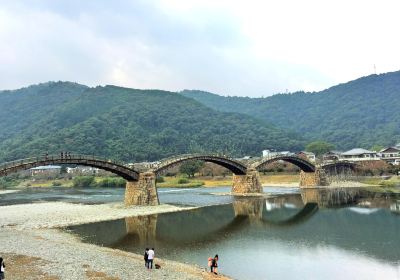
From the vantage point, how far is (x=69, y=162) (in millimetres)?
42344

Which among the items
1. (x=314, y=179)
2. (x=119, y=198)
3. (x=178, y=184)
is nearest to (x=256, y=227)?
(x=119, y=198)

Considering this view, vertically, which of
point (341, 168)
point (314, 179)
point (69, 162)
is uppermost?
point (341, 168)

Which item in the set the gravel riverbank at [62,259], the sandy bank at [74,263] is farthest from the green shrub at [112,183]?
the sandy bank at [74,263]

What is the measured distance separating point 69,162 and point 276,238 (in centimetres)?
2414

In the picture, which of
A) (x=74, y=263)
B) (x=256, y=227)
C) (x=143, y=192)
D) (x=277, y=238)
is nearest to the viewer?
(x=74, y=263)

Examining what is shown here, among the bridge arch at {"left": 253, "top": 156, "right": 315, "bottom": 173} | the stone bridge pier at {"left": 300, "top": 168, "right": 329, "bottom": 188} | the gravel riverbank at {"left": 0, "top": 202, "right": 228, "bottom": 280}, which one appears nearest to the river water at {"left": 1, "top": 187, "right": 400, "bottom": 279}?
the gravel riverbank at {"left": 0, "top": 202, "right": 228, "bottom": 280}

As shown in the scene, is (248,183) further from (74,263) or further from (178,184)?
(74,263)

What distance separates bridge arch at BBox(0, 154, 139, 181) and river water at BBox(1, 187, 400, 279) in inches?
335

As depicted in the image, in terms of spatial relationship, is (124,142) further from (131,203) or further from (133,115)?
(131,203)

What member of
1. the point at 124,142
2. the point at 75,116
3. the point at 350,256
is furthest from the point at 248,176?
the point at 75,116

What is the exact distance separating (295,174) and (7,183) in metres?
78.9

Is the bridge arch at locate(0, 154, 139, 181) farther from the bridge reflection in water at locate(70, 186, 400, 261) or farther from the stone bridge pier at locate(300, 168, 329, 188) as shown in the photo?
the stone bridge pier at locate(300, 168, 329, 188)

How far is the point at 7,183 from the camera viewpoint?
111 meters

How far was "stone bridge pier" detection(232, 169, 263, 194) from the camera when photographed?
63.1 meters
